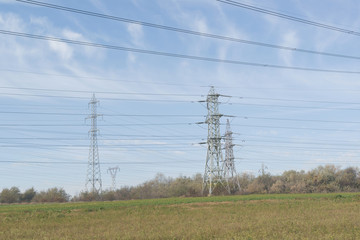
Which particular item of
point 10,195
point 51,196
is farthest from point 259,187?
point 10,195

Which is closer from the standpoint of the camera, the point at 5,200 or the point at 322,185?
the point at 322,185

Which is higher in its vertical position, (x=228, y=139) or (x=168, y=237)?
(x=228, y=139)

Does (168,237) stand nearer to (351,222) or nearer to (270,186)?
(351,222)

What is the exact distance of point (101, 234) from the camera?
1777cm

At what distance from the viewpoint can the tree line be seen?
82.1m

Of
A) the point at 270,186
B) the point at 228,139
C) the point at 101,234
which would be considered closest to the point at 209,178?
the point at 228,139

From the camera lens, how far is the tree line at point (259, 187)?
82062 mm

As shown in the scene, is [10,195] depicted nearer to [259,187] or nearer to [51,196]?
[51,196]

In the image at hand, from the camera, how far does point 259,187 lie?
3233 inches

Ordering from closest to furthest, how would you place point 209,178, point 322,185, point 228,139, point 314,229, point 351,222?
point 314,229, point 351,222, point 209,178, point 228,139, point 322,185

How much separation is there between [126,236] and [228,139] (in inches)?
2426

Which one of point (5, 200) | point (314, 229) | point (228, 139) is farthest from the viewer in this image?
point (5, 200)

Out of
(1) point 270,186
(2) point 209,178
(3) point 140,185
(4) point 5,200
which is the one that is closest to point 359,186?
(1) point 270,186

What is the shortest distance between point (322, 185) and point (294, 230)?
73.6 metres
